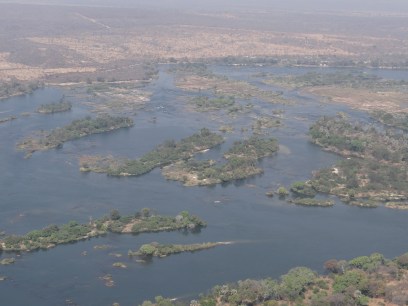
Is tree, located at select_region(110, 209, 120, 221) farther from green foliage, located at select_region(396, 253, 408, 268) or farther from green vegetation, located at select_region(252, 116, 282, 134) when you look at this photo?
green vegetation, located at select_region(252, 116, 282, 134)

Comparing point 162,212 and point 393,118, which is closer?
point 162,212

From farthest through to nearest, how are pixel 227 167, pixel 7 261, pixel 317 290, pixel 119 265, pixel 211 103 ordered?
pixel 211 103 < pixel 227 167 < pixel 7 261 < pixel 119 265 < pixel 317 290

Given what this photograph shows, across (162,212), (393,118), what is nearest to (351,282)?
(162,212)

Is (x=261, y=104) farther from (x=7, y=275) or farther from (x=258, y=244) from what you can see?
(x=7, y=275)

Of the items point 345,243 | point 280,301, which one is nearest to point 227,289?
point 280,301

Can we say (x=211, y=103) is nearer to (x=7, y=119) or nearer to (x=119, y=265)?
(x=7, y=119)

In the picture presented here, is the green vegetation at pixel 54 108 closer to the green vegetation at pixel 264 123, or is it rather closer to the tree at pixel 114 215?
the green vegetation at pixel 264 123
